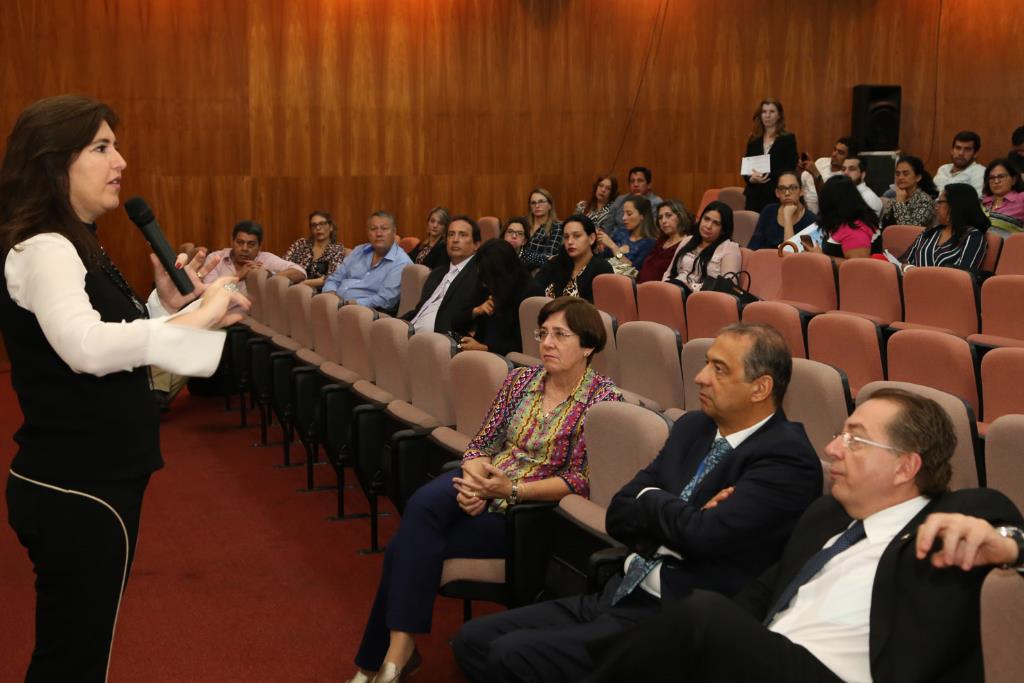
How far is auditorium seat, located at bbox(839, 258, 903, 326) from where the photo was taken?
518cm

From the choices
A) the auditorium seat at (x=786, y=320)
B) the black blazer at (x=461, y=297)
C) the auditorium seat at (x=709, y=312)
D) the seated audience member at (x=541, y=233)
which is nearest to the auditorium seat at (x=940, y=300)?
the auditorium seat at (x=786, y=320)

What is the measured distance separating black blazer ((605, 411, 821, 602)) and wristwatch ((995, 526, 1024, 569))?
2.00 ft

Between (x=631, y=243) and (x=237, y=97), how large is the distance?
3.68 m

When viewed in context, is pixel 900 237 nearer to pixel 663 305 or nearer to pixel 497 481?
pixel 663 305

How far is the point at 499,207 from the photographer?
10.1 metres

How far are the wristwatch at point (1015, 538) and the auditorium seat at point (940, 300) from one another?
3.11 m

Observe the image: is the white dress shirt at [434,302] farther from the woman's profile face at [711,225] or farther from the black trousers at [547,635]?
the black trousers at [547,635]

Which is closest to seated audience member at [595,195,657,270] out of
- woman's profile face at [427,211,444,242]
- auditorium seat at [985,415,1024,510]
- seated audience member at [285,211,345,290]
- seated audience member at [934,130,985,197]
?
woman's profile face at [427,211,444,242]

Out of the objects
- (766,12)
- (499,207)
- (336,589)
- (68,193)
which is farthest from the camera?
(766,12)

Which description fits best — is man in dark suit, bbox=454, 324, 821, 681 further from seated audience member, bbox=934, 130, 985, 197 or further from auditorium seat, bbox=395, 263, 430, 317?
seated audience member, bbox=934, 130, 985, 197

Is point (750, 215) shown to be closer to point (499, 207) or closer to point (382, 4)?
point (499, 207)

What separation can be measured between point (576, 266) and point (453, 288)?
2.83 feet

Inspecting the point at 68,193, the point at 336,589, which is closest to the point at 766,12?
the point at 336,589

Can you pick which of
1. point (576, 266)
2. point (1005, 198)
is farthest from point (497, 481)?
point (1005, 198)
